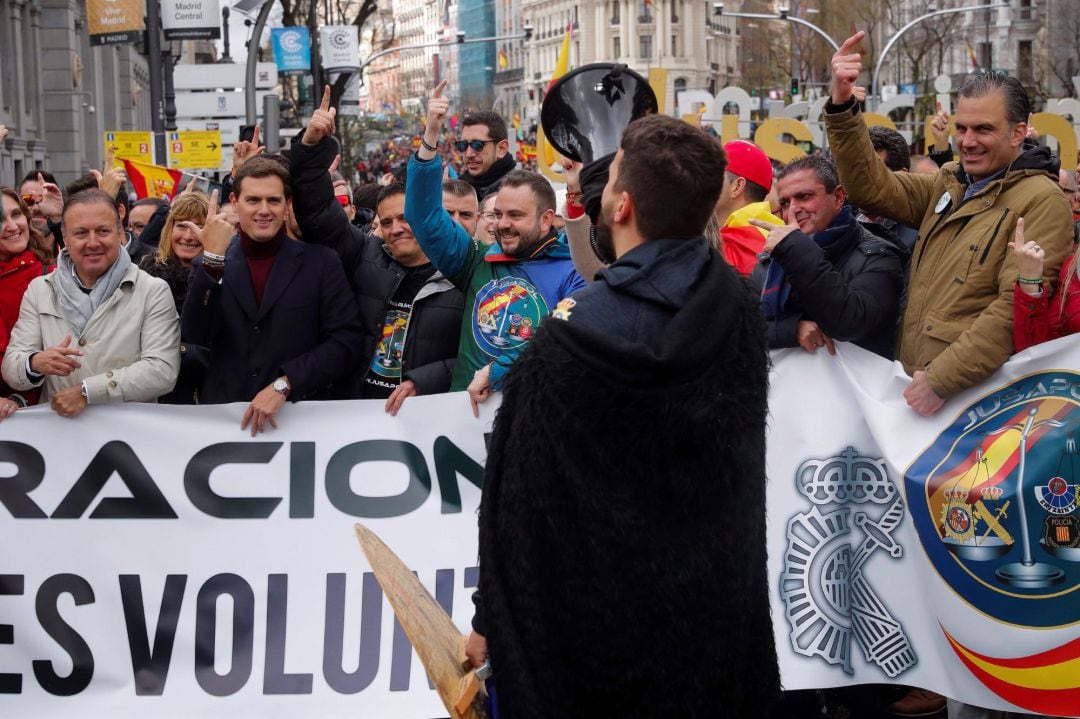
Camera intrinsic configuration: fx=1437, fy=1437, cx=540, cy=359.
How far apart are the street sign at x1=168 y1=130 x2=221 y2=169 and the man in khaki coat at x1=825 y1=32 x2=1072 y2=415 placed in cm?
1467

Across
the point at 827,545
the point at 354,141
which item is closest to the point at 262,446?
the point at 827,545

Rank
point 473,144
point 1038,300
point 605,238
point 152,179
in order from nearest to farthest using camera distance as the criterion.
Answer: point 605,238, point 1038,300, point 473,144, point 152,179

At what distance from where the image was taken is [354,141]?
55.9 m

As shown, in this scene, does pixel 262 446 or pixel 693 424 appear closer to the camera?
pixel 693 424

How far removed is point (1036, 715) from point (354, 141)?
52.6 m

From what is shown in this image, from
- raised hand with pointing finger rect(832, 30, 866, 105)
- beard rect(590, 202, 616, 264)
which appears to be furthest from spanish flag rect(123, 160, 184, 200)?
beard rect(590, 202, 616, 264)

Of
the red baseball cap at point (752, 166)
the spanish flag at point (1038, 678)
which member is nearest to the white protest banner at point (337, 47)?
the red baseball cap at point (752, 166)

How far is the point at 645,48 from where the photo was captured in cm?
17112

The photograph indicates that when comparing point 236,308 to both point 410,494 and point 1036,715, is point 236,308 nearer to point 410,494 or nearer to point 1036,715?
point 410,494

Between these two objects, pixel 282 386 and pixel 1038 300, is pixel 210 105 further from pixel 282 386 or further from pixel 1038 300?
pixel 1038 300

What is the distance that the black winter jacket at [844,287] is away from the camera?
16.7 ft

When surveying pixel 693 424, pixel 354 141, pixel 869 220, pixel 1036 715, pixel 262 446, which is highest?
pixel 354 141

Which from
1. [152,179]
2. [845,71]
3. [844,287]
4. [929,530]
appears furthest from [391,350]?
[152,179]

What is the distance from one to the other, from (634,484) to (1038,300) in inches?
91.1
